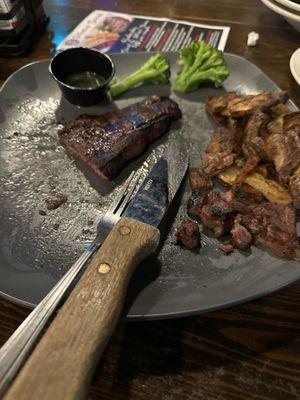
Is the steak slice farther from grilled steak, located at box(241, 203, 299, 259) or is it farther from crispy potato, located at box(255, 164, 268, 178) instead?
grilled steak, located at box(241, 203, 299, 259)

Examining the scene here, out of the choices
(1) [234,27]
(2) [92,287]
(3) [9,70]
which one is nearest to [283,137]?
(2) [92,287]

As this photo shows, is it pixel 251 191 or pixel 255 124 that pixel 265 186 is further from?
pixel 255 124

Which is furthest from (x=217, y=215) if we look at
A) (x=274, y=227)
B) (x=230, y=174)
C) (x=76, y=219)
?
(x=76, y=219)

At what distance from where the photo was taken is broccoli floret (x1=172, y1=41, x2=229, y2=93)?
2.94 meters

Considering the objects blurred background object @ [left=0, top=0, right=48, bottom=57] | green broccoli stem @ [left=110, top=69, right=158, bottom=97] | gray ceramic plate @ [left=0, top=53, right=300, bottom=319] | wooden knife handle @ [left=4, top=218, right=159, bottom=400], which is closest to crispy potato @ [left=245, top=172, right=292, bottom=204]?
gray ceramic plate @ [left=0, top=53, right=300, bottom=319]

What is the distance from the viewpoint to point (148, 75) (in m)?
2.97

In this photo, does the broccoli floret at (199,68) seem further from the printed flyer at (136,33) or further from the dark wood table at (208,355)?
the dark wood table at (208,355)

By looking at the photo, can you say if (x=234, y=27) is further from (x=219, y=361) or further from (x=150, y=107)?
(x=219, y=361)

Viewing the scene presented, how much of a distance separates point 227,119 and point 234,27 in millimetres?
1898

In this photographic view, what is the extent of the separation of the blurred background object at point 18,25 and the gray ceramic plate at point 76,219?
2.30ft

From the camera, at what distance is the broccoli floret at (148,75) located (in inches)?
116

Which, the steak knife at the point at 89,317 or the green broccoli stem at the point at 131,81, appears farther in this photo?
the green broccoli stem at the point at 131,81

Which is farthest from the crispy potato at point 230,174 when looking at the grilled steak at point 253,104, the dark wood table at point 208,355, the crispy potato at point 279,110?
the dark wood table at point 208,355

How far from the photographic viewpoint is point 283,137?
228 cm
